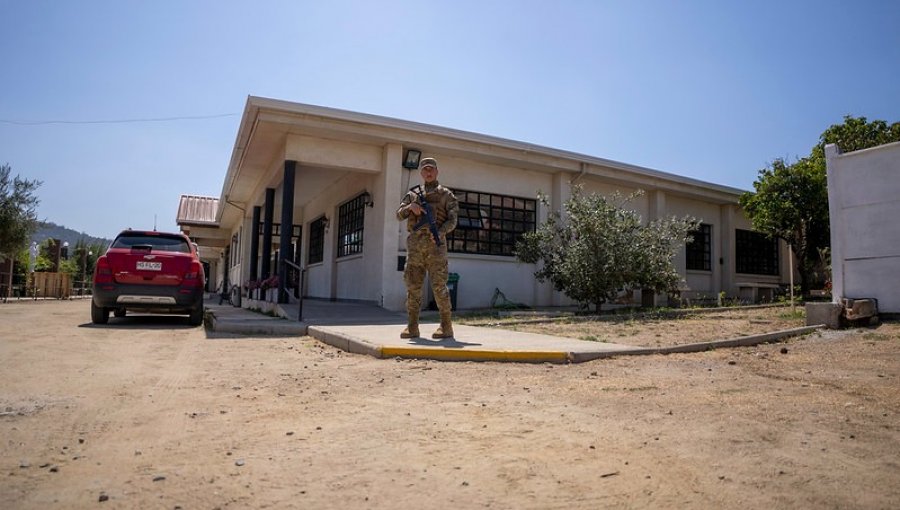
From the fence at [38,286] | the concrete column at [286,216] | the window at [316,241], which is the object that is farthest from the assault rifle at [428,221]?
the fence at [38,286]

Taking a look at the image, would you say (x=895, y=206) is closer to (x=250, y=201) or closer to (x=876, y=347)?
(x=876, y=347)

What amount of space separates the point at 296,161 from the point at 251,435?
366 inches

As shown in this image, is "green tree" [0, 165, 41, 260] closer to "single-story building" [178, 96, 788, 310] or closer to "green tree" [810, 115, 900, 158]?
"single-story building" [178, 96, 788, 310]

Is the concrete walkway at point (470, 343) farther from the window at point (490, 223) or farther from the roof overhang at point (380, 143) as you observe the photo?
the window at point (490, 223)

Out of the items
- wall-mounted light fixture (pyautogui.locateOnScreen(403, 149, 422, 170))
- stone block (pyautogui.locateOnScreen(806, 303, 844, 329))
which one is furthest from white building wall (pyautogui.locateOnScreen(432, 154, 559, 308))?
stone block (pyautogui.locateOnScreen(806, 303, 844, 329))

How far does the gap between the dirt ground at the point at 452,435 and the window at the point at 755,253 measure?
50.2 ft

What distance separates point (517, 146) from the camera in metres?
12.5

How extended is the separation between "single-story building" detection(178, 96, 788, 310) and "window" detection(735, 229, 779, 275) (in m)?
0.10

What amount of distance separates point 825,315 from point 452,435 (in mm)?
6402

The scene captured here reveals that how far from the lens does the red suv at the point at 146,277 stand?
27.6ft

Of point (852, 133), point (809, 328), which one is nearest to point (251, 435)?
point (809, 328)

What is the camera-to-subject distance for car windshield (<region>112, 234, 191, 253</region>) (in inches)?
344

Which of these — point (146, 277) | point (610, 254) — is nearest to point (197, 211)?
point (146, 277)

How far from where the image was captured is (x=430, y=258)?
6.04 meters
